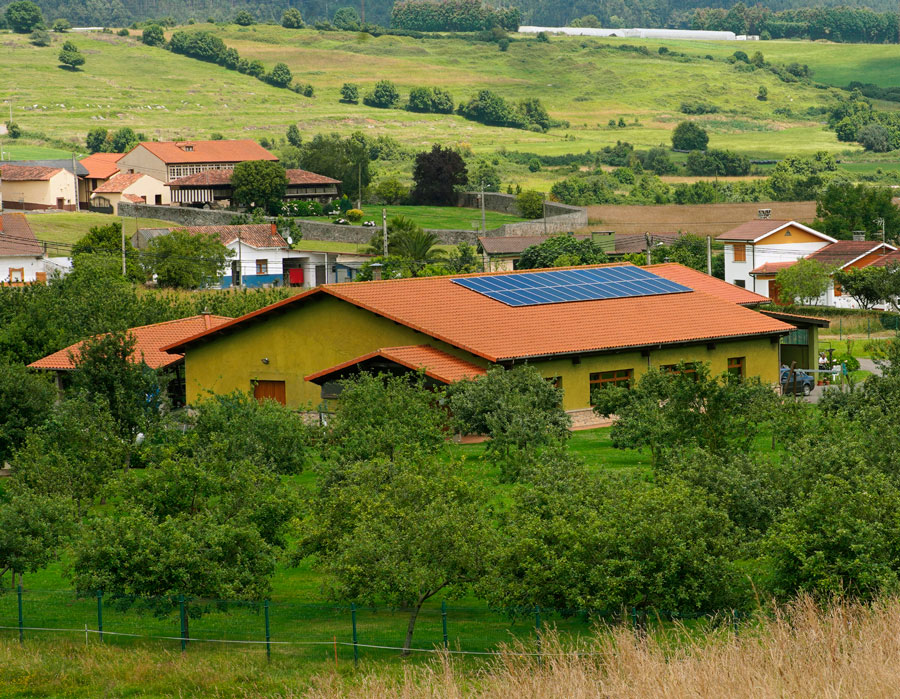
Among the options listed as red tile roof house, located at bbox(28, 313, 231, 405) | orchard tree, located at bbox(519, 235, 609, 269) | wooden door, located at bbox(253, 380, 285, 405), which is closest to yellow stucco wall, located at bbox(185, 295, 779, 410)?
wooden door, located at bbox(253, 380, 285, 405)

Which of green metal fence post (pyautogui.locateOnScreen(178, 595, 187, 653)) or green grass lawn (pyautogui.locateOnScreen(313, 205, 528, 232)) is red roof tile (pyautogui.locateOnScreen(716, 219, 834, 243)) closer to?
green grass lawn (pyautogui.locateOnScreen(313, 205, 528, 232))

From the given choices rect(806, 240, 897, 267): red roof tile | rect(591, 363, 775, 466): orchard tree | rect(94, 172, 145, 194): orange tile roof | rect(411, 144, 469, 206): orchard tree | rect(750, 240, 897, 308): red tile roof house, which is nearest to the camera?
rect(591, 363, 775, 466): orchard tree

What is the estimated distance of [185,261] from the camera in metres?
91.6

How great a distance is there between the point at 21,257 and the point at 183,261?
11238 mm

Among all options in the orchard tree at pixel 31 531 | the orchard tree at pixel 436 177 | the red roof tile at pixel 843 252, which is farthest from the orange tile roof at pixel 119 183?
the orchard tree at pixel 31 531

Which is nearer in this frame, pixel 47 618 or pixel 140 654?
pixel 140 654

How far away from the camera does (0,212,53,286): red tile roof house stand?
92562 mm

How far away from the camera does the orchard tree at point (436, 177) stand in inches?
5202

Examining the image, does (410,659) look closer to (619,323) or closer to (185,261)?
(619,323)

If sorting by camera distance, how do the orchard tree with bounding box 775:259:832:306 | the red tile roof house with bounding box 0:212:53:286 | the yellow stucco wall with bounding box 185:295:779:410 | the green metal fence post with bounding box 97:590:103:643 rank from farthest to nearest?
the red tile roof house with bounding box 0:212:53:286
the orchard tree with bounding box 775:259:832:306
the yellow stucco wall with bounding box 185:295:779:410
the green metal fence post with bounding box 97:590:103:643

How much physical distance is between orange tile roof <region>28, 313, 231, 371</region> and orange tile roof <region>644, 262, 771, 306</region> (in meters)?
19.3

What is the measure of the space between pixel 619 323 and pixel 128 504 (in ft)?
95.0

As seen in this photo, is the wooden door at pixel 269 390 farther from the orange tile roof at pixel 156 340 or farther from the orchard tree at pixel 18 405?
the orchard tree at pixel 18 405

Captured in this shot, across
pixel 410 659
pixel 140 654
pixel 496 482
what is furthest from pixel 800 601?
pixel 496 482
